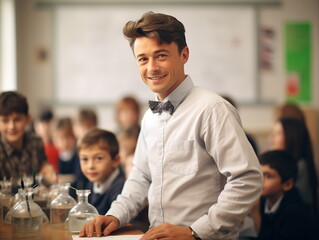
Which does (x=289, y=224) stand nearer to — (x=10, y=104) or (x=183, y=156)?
(x=183, y=156)

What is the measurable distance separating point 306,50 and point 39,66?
3.34 metres

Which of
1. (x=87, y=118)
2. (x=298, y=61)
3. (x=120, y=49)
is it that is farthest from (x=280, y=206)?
(x=298, y=61)

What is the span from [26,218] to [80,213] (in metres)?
0.16

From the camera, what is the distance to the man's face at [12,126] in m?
2.43

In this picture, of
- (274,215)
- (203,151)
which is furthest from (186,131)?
(274,215)

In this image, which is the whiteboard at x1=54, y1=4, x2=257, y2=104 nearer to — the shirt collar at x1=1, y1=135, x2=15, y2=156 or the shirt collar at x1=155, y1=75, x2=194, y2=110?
the shirt collar at x1=1, y1=135, x2=15, y2=156

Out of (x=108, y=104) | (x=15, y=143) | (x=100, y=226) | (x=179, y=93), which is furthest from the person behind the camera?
(x=108, y=104)

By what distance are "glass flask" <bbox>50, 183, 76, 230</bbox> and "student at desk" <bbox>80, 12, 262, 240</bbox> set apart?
14 cm

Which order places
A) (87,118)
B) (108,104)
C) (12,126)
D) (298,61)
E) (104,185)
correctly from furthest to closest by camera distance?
(298,61)
(108,104)
(87,118)
(12,126)
(104,185)

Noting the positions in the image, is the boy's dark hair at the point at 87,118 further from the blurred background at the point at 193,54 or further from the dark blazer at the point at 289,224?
the dark blazer at the point at 289,224

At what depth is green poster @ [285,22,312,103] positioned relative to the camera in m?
6.53

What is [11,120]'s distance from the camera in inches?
95.8

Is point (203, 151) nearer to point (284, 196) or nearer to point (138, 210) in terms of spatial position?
point (138, 210)

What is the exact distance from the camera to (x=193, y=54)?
635cm
